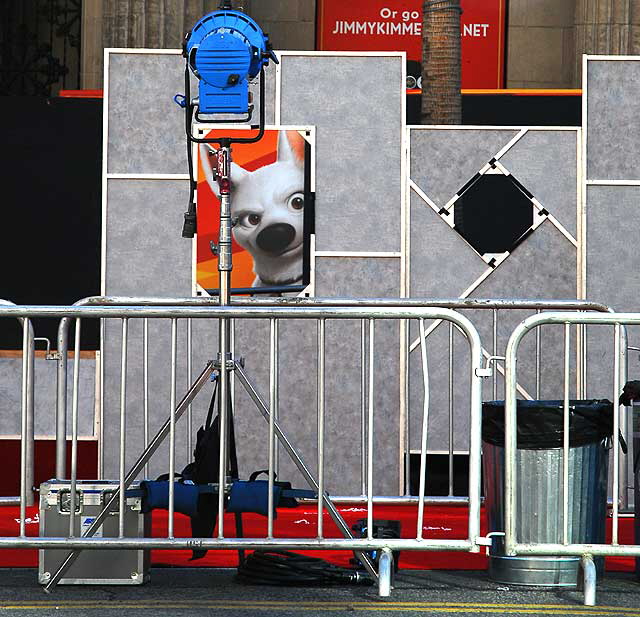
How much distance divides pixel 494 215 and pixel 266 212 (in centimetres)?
168

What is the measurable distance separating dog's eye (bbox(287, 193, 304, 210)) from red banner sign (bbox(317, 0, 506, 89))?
21.0ft

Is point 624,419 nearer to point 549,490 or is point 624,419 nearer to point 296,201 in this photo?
point 549,490

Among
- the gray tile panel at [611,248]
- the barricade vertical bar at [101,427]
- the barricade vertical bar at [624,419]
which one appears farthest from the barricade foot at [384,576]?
the gray tile panel at [611,248]

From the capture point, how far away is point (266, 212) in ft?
31.3

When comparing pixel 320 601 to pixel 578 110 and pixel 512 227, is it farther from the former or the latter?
pixel 578 110

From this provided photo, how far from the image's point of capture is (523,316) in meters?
9.48

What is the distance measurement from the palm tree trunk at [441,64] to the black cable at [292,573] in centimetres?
491

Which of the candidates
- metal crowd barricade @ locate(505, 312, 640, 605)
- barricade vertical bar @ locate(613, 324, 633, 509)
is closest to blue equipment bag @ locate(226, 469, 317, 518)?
metal crowd barricade @ locate(505, 312, 640, 605)

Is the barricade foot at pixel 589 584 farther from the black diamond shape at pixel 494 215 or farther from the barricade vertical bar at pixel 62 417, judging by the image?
the black diamond shape at pixel 494 215

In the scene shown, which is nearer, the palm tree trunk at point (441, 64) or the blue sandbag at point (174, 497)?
the blue sandbag at point (174, 497)

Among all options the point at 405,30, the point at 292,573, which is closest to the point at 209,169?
the point at 292,573

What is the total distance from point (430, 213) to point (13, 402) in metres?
3.36

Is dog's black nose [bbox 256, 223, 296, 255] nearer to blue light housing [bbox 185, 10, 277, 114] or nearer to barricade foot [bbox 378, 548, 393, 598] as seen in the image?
blue light housing [bbox 185, 10, 277, 114]

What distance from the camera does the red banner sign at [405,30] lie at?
1559cm
